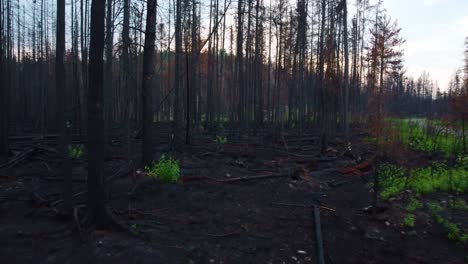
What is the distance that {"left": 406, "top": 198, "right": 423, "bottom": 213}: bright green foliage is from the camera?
6.27m

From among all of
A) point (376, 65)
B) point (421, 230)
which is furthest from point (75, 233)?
point (376, 65)

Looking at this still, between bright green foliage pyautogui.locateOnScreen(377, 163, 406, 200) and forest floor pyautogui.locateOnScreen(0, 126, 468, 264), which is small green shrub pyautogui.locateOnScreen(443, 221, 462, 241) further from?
bright green foliage pyautogui.locateOnScreen(377, 163, 406, 200)

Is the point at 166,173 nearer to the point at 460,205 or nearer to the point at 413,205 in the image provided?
the point at 413,205

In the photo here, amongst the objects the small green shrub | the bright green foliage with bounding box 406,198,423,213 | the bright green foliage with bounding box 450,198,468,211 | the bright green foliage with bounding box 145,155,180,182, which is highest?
the bright green foliage with bounding box 145,155,180,182

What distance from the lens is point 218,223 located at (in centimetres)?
555

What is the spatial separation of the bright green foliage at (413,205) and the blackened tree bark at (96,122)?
555 cm

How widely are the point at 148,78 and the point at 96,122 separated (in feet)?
11.2

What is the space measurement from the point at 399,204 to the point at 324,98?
8.80 metres

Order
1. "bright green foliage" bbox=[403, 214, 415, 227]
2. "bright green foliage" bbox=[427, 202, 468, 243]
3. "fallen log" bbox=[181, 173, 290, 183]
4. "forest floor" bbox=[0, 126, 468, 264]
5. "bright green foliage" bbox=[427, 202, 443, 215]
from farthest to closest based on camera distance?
"fallen log" bbox=[181, 173, 290, 183]
"bright green foliage" bbox=[427, 202, 443, 215]
"bright green foliage" bbox=[403, 214, 415, 227]
"bright green foliage" bbox=[427, 202, 468, 243]
"forest floor" bbox=[0, 126, 468, 264]

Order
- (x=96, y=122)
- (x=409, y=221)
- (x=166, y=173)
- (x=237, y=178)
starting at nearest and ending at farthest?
1. (x=96, y=122)
2. (x=409, y=221)
3. (x=166, y=173)
4. (x=237, y=178)

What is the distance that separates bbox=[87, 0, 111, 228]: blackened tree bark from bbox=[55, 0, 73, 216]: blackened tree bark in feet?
2.57

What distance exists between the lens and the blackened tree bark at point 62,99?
5.11 meters

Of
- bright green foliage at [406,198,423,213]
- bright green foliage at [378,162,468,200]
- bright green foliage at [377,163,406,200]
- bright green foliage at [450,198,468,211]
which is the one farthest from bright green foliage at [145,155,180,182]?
bright green foliage at [450,198,468,211]

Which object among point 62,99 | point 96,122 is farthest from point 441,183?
point 62,99
